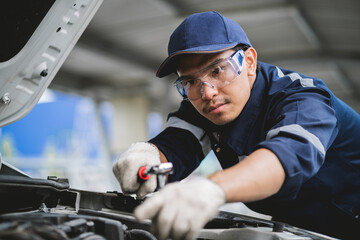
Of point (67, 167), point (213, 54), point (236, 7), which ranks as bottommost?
point (67, 167)

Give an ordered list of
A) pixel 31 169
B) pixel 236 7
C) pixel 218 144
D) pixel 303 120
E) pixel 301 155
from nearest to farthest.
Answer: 1. pixel 301 155
2. pixel 303 120
3. pixel 218 144
4. pixel 236 7
5. pixel 31 169

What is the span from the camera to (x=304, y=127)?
1.10 metres

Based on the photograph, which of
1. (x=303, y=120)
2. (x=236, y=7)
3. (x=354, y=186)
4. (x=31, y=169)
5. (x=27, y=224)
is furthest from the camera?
(x=31, y=169)

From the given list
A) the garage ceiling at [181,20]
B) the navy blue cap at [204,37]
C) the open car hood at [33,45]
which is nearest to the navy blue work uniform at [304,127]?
the navy blue cap at [204,37]

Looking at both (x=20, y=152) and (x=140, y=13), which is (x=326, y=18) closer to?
(x=140, y=13)

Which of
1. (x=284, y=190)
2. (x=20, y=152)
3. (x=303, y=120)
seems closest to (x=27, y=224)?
(x=284, y=190)

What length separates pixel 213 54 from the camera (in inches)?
54.1

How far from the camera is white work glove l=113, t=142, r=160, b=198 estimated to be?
1325 millimetres

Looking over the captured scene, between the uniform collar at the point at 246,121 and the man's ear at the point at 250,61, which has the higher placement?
the man's ear at the point at 250,61

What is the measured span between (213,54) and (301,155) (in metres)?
0.56

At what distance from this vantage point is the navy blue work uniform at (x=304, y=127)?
123 cm

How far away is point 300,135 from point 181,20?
3.56 metres

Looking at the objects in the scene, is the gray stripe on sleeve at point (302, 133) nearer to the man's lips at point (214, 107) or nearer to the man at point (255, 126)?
the man at point (255, 126)

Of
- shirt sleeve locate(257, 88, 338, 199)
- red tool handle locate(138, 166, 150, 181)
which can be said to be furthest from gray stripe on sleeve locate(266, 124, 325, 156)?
red tool handle locate(138, 166, 150, 181)
